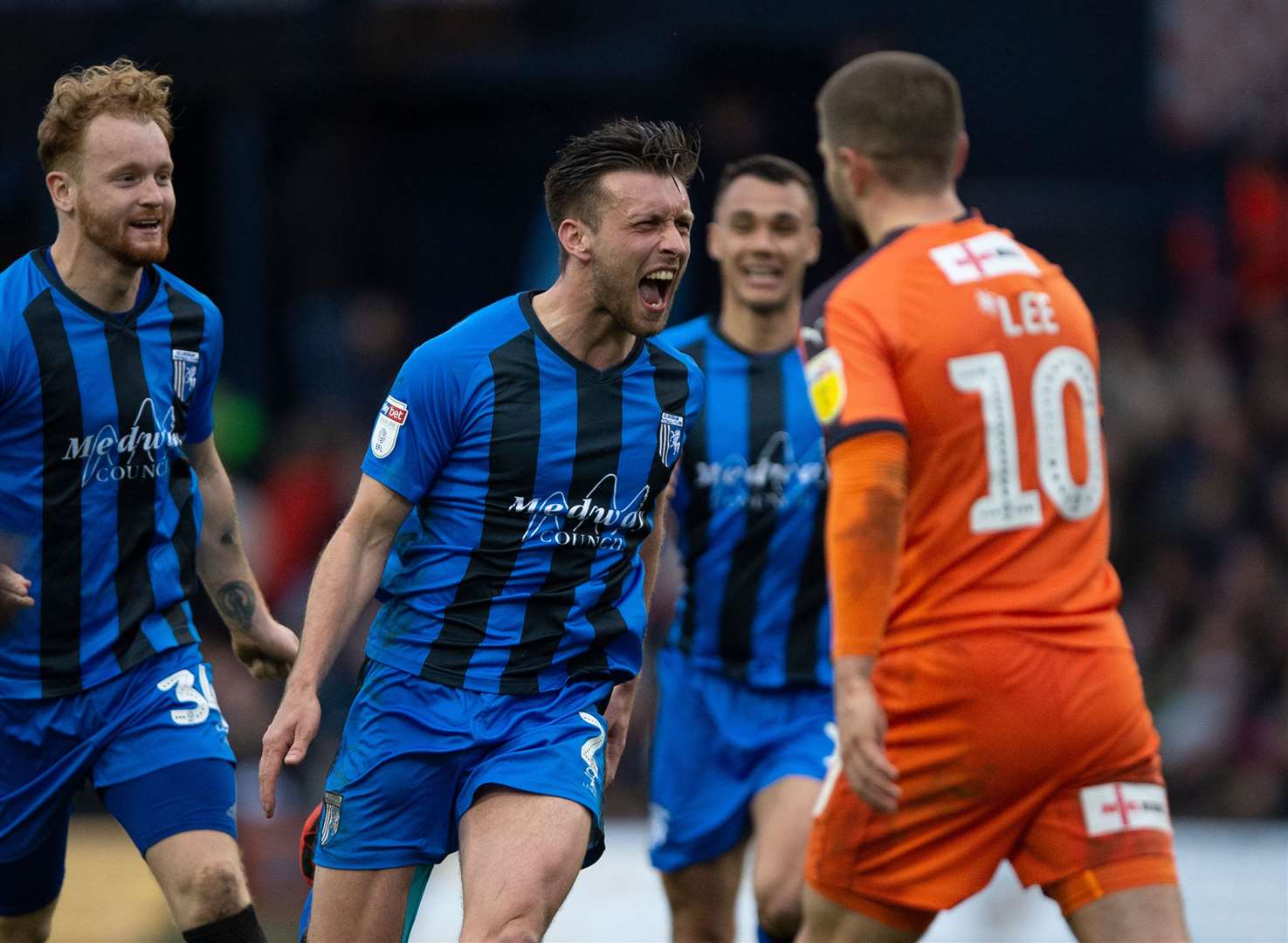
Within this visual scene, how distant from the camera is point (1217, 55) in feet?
46.7

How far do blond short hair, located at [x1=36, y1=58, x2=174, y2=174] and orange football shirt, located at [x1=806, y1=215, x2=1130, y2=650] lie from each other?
2.21 metres

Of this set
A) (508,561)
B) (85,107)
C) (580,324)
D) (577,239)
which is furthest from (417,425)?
(85,107)

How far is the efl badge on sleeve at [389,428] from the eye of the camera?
5129 millimetres

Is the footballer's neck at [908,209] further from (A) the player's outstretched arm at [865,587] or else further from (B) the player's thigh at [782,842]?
(B) the player's thigh at [782,842]

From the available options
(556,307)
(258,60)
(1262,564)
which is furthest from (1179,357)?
(556,307)

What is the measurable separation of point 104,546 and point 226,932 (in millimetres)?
1108

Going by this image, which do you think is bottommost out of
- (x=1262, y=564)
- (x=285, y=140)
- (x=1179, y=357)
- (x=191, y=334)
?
(x=1262, y=564)

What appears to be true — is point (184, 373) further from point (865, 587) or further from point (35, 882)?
point (865, 587)

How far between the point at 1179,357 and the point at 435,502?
8824mm

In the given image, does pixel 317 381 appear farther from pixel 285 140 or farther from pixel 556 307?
pixel 556 307

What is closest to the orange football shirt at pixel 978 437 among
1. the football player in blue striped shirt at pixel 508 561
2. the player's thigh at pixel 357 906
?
the football player in blue striped shirt at pixel 508 561

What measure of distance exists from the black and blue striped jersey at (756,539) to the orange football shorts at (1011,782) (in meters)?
2.18

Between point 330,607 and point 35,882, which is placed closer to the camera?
point 330,607

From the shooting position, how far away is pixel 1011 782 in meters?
4.48
